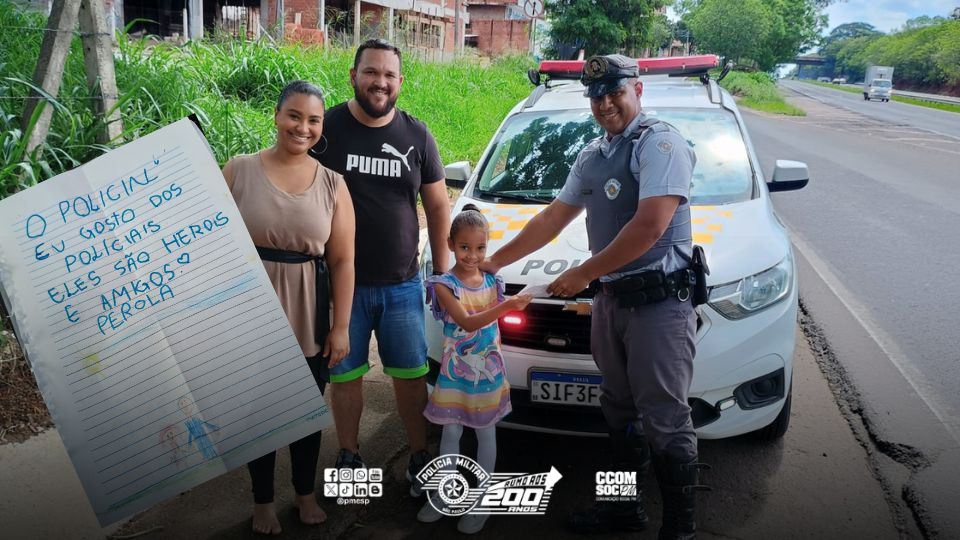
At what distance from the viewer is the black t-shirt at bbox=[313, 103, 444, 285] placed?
2.92 metres

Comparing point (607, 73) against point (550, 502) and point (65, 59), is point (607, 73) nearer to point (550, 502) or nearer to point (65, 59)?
point (550, 502)

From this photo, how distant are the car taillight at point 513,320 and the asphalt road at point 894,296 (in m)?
1.81

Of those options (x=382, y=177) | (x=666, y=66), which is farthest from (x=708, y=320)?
(x=666, y=66)

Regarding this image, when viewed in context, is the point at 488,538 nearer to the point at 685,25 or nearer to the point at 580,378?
the point at 580,378

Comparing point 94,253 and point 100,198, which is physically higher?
point 100,198

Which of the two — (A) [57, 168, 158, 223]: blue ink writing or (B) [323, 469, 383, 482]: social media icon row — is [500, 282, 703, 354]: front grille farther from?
(A) [57, 168, 158, 223]: blue ink writing

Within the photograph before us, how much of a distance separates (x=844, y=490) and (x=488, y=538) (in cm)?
160

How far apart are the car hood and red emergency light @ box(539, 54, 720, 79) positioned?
1.68 m

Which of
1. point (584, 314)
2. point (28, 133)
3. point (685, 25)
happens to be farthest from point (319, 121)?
point (685, 25)

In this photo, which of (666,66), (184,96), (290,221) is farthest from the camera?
(184,96)

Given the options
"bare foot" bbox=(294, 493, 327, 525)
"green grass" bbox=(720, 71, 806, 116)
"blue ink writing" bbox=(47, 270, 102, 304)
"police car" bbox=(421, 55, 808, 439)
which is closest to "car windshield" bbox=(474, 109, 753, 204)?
"police car" bbox=(421, 55, 808, 439)

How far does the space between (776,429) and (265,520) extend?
238 cm

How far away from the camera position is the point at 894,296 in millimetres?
6160

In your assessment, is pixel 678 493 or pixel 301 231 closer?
pixel 301 231
